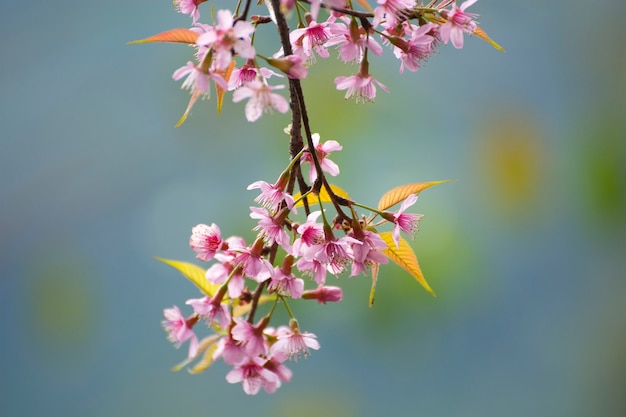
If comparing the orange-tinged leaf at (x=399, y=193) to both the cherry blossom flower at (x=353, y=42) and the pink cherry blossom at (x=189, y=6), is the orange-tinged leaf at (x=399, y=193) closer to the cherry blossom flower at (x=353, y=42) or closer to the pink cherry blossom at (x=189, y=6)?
the cherry blossom flower at (x=353, y=42)

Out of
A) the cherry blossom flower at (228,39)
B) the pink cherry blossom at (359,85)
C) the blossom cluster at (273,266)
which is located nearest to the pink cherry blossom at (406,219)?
the blossom cluster at (273,266)

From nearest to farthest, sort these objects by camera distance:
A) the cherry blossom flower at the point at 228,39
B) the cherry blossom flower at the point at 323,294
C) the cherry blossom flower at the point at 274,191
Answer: the cherry blossom flower at the point at 228,39 < the cherry blossom flower at the point at 274,191 < the cherry blossom flower at the point at 323,294

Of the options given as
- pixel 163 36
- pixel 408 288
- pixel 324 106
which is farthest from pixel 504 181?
pixel 163 36

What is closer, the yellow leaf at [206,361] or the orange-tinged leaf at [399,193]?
the orange-tinged leaf at [399,193]

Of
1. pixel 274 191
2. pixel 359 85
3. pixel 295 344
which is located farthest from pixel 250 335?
pixel 359 85

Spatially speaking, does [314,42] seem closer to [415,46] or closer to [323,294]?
[415,46]

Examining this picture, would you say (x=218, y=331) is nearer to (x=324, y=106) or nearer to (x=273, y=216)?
(x=273, y=216)

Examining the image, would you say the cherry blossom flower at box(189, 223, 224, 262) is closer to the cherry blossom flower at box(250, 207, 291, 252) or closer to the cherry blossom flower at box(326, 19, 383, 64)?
the cherry blossom flower at box(250, 207, 291, 252)

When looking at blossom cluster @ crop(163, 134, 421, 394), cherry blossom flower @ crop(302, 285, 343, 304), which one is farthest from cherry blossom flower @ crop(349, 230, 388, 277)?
cherry blossom flower @ crop(302, 285, 343, 304)

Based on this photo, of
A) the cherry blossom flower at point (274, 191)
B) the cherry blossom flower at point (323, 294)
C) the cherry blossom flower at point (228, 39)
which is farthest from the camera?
the cherry blossom flower at point (323, 294)

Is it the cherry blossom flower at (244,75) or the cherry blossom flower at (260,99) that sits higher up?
the cherry blossom flower at (244,75)
